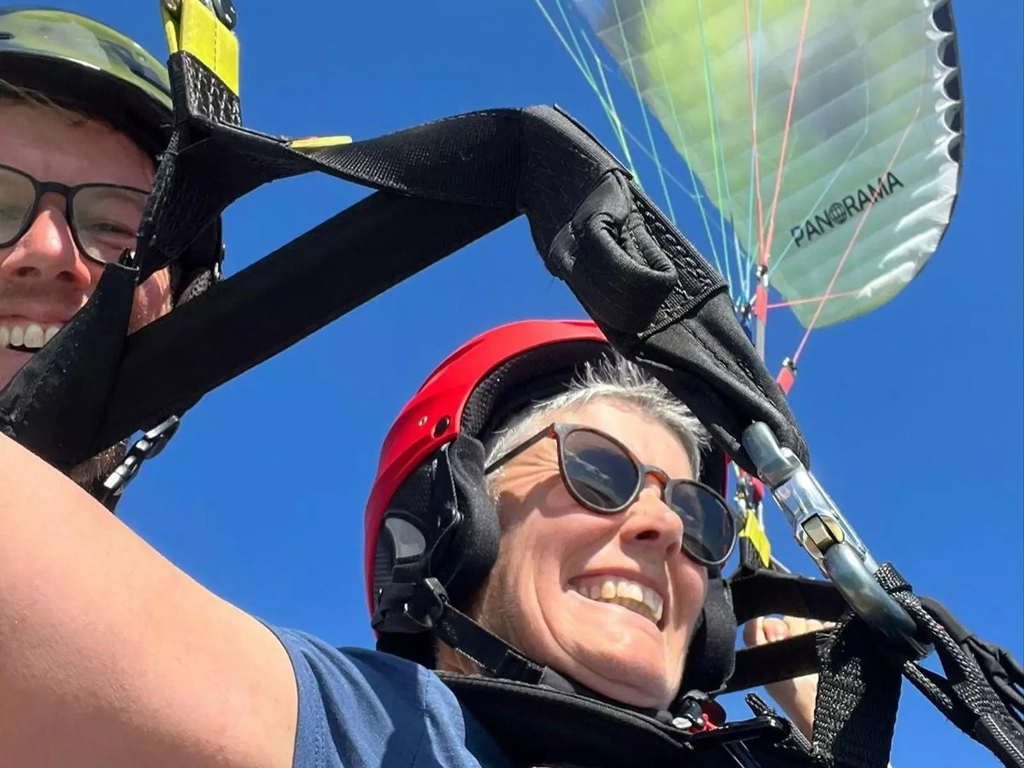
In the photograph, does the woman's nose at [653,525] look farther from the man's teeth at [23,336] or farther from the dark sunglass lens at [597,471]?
the man's teeth at [23,336]

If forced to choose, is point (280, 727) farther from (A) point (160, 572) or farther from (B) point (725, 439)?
(B) point (725, 439)

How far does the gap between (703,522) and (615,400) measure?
0.32 meters

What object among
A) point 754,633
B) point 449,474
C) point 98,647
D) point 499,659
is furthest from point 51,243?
point 754,633

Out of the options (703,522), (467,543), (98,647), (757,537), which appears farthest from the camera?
(757,537)

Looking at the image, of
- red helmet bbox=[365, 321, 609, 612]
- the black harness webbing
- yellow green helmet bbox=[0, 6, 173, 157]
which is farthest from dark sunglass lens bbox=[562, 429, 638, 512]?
yellow green helmet bbox=[0, 6, 173, 157]

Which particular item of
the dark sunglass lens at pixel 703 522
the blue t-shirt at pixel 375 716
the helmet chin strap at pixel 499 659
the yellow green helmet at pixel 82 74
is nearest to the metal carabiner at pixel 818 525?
the blue t-shirt at pixel 375 716

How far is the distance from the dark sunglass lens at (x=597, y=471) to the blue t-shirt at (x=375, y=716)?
2.10 ft

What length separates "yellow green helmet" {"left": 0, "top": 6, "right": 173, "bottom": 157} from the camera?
209 centimetres

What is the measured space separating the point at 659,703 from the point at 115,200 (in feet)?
4.61

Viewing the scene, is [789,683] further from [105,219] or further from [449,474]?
[105,219]

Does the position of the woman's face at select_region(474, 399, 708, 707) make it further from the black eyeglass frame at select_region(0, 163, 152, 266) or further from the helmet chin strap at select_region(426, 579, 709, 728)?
the black eyeglass frame at select_region(0, 163, 152, 266)

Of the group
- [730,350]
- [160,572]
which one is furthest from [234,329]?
[730,350]

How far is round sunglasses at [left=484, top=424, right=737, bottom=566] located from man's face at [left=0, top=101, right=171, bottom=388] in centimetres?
82

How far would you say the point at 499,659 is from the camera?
5.99 feet
